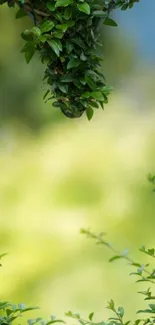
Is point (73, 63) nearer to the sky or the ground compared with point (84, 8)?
nearer to the ground

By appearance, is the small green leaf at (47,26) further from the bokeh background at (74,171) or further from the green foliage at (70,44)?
the bokeh background at (74,171)

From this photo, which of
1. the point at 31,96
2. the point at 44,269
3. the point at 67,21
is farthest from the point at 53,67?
the point at 44,269

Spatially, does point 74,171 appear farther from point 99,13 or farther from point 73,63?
point 99,13

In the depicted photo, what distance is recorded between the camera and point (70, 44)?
1.32 metres

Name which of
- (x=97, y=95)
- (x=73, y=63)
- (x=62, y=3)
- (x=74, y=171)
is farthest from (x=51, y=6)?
(x=74, y=171)

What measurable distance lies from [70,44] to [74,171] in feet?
2.07

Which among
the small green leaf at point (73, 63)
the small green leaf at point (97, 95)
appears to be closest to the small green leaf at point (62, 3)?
the small green leaf at point (73, 63)

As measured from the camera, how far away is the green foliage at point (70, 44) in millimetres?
1277

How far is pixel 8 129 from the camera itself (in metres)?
1.82

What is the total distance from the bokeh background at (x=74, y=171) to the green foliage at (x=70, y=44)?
42cm

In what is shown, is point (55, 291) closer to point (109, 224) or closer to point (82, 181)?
point (109, 224)

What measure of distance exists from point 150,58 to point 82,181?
59 cm

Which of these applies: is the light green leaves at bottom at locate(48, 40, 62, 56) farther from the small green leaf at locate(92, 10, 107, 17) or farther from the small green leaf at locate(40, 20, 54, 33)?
the small green leaf at locate(92, 10, 107, 17)

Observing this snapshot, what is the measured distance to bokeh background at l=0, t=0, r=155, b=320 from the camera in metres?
1.77
